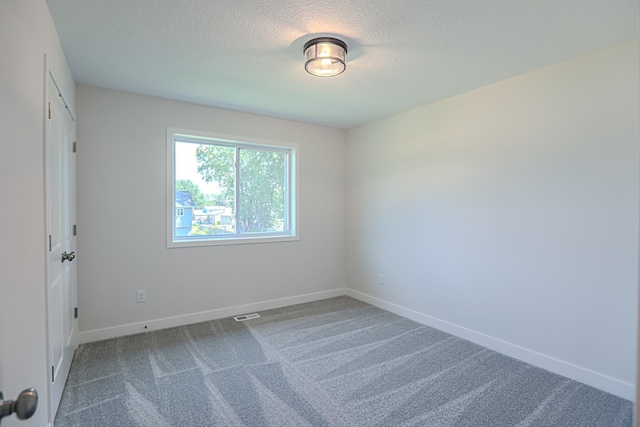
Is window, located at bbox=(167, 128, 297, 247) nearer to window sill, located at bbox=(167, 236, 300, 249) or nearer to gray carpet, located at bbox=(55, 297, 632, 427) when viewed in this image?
window sill, located at bbox=(167, 236, 300, 249)

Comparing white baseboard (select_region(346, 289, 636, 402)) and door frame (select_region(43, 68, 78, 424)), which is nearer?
door frame (select_region(43, 68, 78, 424))

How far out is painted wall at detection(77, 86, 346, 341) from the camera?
296cm

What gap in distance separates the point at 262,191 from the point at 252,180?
194 millimetres

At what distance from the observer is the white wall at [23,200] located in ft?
3.85

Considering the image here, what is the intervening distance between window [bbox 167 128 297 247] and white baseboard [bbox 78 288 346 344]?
2.60ft

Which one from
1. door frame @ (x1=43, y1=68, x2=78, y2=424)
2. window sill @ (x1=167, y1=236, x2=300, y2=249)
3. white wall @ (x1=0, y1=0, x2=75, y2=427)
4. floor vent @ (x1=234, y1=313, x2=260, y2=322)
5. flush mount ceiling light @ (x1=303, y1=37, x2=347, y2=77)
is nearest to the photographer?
white wall @ (x1=0, y1=0, x2=75, y2=427)

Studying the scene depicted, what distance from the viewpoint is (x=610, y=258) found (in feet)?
7.20

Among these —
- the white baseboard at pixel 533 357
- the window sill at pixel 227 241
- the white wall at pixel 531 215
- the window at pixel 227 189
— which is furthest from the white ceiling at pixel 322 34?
the white baseboard at pixel 533 357

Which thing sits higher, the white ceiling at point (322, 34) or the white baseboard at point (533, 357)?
the white ceiling at point (322, 34)

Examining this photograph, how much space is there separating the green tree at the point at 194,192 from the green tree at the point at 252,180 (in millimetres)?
171

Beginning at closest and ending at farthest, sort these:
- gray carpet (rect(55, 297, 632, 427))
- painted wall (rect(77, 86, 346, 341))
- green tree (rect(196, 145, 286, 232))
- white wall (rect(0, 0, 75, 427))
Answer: white wall (rect(0, 0, 75, 427)) < gray carpet (rect(55, 297, 632, 427)) < painted wall (rect(77, 86, 346, 341)) < green tree (rect(196, 145, 286, 232))

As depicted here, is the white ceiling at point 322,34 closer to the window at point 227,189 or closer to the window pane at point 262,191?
the window at point 227,189

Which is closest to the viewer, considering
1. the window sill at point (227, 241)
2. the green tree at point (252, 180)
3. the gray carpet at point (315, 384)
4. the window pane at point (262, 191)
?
the gray carpet at point (315, 384)

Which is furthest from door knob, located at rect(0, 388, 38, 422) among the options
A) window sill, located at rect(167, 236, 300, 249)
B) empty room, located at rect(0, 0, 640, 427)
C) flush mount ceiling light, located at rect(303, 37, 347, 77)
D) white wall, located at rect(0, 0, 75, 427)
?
window sill, located at rect(167, 236, 300, 249)
